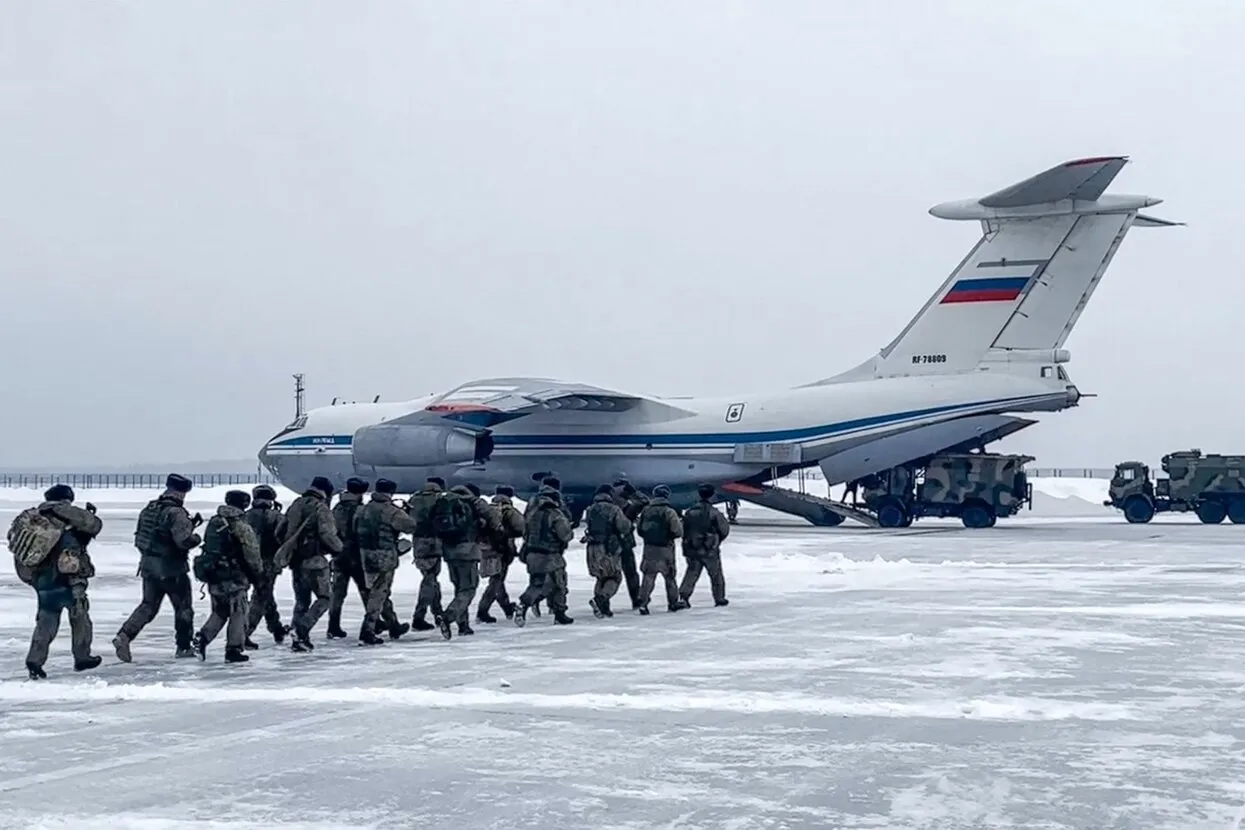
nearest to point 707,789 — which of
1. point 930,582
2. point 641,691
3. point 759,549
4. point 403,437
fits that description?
point 641,691

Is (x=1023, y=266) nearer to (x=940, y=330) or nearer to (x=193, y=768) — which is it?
(x=940, y=330)

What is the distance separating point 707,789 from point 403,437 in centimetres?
2499

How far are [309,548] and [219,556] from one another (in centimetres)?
100

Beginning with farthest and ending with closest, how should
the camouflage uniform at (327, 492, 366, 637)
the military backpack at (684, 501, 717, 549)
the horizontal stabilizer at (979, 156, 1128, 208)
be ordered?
the horizontal stabilizer at (979, 156, 1128, 208) → the military backpack at (684, 501, 717, 549) → the camouflage uniform at (327, 492, 366, 637)

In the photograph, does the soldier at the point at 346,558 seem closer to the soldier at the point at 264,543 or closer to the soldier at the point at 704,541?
the soldier at the point at 264,543

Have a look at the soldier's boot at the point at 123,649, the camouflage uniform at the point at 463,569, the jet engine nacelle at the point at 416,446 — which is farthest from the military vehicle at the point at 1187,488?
the soldier's boot at the point at 123,649

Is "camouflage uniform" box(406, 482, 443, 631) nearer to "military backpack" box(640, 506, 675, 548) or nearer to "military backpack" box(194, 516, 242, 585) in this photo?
"military backpack" box(194, 516, 242, 585)

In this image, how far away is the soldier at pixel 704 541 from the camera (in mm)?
15500

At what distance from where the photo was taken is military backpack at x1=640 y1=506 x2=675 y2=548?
15125 millimetres

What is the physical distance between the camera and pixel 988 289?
31203 millimetres

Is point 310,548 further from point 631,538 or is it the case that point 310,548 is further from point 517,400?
point 517,400

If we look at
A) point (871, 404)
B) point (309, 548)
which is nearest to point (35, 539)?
point (309, 548)

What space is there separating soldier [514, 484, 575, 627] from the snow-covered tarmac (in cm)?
33

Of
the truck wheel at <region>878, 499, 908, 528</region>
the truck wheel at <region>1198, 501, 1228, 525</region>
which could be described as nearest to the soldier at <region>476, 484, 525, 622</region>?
the truck wheel at <region>878, 499, 908, 528</region>
